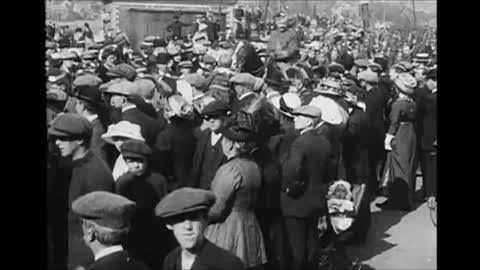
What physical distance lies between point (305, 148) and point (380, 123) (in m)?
1.24

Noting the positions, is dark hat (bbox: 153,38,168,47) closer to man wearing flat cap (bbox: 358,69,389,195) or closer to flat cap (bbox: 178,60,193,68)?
flat cap (bbox: 178,60,193,68)

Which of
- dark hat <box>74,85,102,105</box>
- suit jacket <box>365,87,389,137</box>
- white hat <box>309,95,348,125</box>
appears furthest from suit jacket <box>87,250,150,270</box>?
suit jacket <box>365,87,389,137</box>

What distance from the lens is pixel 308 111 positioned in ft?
25.7

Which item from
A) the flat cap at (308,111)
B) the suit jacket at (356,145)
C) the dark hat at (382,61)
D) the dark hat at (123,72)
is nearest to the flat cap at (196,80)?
the dark hat at (123,72)

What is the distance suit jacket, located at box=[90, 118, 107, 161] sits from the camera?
7.61 meters

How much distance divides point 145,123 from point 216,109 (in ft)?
1.99

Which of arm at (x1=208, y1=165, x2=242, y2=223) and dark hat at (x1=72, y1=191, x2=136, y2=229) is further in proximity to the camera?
arm at (x1=208, y1=165, x2=242, y2=223)

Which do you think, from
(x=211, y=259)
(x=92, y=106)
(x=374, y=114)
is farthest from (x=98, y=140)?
(x=374, y=114)

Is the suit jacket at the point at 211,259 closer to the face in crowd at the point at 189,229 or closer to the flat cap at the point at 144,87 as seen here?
the face in crowd at the point at 189,229

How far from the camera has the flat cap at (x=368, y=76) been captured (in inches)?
337

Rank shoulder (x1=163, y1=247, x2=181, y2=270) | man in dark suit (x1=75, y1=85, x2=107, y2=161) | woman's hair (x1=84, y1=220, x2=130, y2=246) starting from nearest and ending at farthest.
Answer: woman's hair (x1=84, y1=220, x2=130, y2=246), shoulder (x1=163, y1=247, x2=181, y2=270), man in dark suit (x1=75, y1=85, x2=107, y2=161)

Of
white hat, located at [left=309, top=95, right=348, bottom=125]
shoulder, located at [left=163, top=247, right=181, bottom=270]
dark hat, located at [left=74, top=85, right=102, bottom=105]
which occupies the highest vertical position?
dark hat, located at [left=74, top=85, right=102, bottom=105]

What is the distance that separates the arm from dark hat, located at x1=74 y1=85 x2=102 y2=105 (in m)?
1.40
